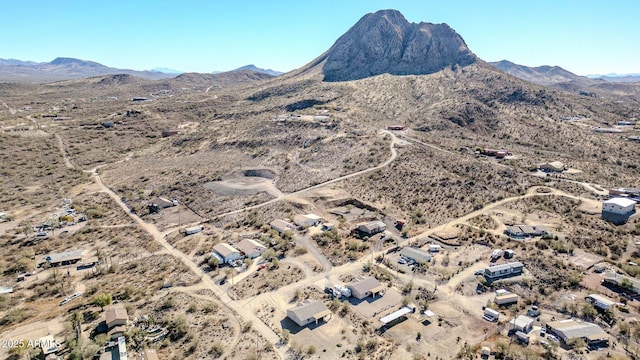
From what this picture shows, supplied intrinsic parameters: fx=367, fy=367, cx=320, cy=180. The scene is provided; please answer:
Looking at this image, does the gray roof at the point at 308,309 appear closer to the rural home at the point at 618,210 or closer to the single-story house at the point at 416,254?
the single-story house at the point at 416,254

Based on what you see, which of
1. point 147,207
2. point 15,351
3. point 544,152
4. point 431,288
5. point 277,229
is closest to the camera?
point 15,351

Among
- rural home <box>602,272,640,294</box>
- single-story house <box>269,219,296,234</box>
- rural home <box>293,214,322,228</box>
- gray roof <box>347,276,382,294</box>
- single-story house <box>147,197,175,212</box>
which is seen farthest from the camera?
single-story house <box>147,197,175,212</box>

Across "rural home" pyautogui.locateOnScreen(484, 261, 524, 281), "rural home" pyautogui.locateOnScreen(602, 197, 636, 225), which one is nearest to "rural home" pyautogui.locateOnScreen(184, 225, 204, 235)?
"rural home" pyautogui.locateOnScreen(484, 261, 524, 281)

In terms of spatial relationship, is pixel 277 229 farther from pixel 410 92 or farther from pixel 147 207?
pixel 410 92

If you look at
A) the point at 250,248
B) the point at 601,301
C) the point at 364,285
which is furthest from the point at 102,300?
the point at 601,301

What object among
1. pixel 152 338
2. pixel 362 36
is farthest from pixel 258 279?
pixel 362 36

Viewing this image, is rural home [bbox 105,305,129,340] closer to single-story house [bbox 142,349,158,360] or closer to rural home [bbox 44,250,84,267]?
single-story house [bbox 142,349,158,360]

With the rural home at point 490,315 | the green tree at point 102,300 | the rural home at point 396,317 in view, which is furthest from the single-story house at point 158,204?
the rural home at point 490,315
